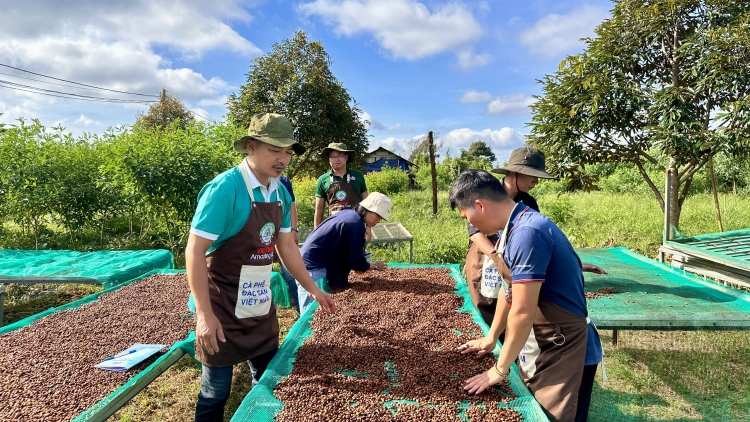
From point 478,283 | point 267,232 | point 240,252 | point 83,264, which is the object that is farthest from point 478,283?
point 83,264

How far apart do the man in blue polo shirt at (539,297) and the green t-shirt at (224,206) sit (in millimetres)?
861

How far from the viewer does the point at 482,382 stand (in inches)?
66.6

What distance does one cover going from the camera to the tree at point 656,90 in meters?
4.78

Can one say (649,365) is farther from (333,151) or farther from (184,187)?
(184,187)

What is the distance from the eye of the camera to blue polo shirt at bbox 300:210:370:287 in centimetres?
303

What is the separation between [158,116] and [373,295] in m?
22.9

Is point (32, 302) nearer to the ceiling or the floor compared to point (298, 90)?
nearer to the floor

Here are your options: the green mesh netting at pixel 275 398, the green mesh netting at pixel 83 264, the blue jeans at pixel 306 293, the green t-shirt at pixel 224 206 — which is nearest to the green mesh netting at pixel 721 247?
the green mesh netting at pixel 275 398

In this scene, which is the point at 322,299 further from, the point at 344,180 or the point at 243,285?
the point at 344,180

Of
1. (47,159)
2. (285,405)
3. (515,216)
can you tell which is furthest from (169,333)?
(47,159)

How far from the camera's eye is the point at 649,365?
11.6ft

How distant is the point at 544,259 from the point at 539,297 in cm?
23

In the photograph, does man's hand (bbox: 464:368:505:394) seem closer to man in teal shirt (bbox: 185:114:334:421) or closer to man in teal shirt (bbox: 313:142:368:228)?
man in teal shirt (bbox: 185:114:334:421)

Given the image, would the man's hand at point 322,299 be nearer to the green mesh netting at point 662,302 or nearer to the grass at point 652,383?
the grass at point 652,383
